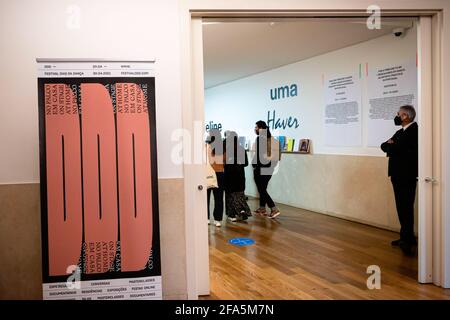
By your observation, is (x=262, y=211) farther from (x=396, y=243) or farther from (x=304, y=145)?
(x=396, y=243)

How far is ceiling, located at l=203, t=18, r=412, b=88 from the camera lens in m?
5.05

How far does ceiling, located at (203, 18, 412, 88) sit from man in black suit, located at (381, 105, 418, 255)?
3.50ft

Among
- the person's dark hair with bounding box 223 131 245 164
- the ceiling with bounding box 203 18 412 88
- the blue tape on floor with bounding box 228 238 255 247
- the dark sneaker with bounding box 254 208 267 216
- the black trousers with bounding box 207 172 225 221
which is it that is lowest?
the blue tape on floor with bounding box 228 238 255 247

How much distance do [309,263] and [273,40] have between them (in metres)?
3.26

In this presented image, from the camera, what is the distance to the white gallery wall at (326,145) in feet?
18.4

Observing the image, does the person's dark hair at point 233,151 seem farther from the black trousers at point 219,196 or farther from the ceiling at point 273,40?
the ceiling at point 273,40

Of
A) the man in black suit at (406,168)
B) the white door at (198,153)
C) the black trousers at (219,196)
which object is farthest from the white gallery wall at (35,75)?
the black trousers at (219,196)

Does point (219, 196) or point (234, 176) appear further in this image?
point (234, 176)

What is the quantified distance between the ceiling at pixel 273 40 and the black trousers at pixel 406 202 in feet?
5.55

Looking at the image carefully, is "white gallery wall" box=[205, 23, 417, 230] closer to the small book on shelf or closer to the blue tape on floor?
the small book on shelf

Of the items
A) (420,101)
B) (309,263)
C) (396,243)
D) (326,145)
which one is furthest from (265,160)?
(420,101)

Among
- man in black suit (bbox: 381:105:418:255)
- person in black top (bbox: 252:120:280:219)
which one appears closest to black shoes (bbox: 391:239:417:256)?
man in black suit (bbox: 381:105:418:255)

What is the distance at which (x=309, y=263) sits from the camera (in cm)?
418

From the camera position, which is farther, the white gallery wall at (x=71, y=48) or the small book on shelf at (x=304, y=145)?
the small book on shelf at (x=304, y=145)
